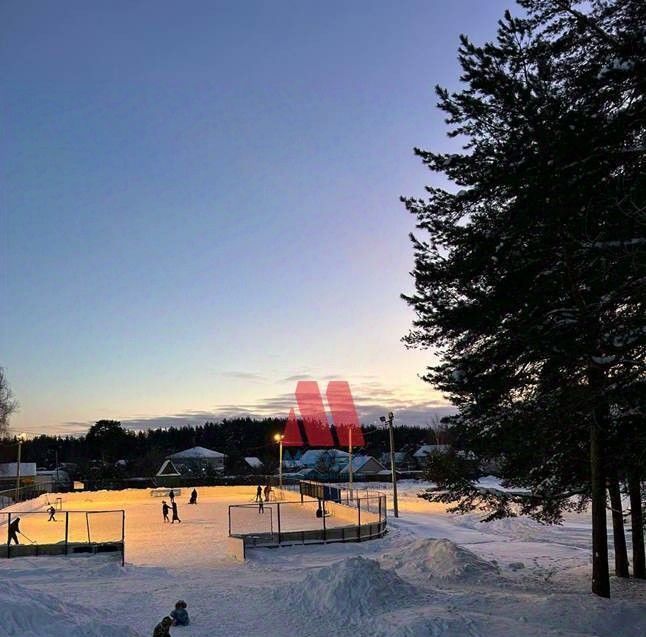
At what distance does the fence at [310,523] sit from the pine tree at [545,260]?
9.75m

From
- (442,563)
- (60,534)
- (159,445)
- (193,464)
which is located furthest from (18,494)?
(159,445)

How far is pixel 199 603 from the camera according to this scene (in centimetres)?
1622

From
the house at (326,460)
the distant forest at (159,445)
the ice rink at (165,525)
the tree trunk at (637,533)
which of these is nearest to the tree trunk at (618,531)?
the tree trunk at (637,533)

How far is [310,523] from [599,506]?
65.3ft

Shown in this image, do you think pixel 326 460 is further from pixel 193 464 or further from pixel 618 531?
pixel 618 531

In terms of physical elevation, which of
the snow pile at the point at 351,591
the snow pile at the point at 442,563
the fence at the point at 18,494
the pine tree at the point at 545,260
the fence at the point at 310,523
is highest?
the pine tree at the point at 545,260

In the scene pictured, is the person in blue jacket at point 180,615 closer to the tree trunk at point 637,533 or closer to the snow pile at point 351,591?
the snow pile at point 351,591

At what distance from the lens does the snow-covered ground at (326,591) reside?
12.5m

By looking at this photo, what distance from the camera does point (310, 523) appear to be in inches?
1310

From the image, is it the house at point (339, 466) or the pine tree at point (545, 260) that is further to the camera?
the house at point (339, 466)

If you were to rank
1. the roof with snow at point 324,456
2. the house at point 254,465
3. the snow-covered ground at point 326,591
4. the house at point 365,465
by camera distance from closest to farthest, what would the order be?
1. the snow-covered ground at point 326,591
2. the house at point 365,465
3. the house at point 254,465
4. the roof with snow at point 324,456

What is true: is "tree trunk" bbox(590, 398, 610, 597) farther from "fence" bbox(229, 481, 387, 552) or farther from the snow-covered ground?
"fence" bbox(229, 481, 387, 552)

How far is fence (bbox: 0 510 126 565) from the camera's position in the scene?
77.3 feet

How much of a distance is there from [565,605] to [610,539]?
17374mm
